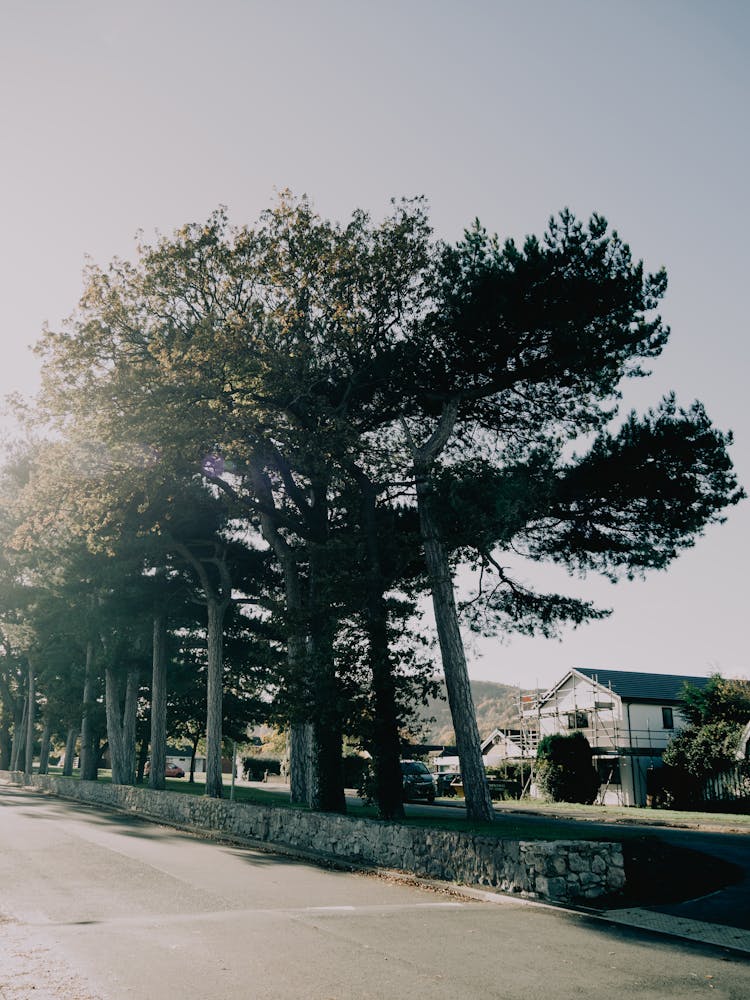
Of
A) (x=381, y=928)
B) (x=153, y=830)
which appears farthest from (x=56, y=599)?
(x=381, y=928)

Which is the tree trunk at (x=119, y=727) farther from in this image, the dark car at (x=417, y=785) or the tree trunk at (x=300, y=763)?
the tree trunk at (x=300, y=763)

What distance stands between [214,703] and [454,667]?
38.6 feet

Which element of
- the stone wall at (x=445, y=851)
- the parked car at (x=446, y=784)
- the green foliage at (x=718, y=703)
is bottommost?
the parked car at (x=446, y=784)

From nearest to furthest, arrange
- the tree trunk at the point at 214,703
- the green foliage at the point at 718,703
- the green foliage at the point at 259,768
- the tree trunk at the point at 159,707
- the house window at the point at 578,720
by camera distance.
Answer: the tree trunk at the point at 214,703
the tree trunk at the point at 159,707
the green foliage at the point at 718,703
the house window at the point at 578,720
the green foliage at the point at 259,768

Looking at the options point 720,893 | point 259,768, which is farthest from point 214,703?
point 259,768

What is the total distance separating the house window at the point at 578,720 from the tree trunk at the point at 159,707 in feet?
95.9

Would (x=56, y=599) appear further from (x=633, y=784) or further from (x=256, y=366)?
(x=633, y=784)

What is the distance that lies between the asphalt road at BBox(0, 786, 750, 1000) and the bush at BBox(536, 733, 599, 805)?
96.4ft

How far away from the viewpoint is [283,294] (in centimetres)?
1994

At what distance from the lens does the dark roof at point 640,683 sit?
4975 centimetres

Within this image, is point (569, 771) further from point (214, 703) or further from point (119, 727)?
point (119, 727)

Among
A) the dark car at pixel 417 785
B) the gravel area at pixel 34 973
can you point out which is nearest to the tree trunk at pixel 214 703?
the dark car at pixel 417 785

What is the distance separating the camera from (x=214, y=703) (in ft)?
90.9

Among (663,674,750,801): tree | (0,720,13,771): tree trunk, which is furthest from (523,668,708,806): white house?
(0,720,13,771): tree trunk
